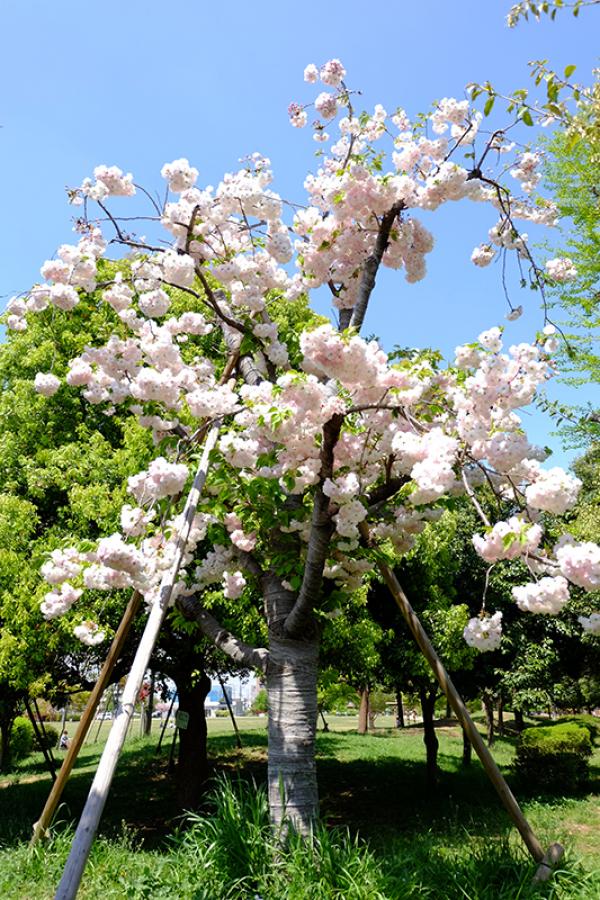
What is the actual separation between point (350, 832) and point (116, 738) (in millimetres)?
5969

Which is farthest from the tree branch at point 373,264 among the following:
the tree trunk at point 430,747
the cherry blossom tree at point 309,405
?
the tree trunk at point 430,747

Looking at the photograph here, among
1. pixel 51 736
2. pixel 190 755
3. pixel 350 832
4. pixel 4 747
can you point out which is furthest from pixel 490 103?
pixel 51 736

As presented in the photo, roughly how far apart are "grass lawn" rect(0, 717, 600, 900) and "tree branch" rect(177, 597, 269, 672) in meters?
0.86

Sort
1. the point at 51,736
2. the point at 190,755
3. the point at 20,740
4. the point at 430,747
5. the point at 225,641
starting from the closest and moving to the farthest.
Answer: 1. the point at 225,641
2. the point at 190,755
3. the point at 430,747
4. the point at 20,740
5. the point at 51,736

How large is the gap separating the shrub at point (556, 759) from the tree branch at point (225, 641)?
30.7 ft

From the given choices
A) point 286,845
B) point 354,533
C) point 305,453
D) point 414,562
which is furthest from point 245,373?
point 414,562

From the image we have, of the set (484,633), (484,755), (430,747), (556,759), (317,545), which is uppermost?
(317,545)

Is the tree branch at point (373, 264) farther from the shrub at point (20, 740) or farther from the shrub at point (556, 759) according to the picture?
the shrub at point (20, 740)

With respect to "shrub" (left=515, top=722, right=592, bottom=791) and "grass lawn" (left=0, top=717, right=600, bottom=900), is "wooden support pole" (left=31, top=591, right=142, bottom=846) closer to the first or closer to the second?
"grass lawn" (left=0, top=717, right=600, bottom=900)

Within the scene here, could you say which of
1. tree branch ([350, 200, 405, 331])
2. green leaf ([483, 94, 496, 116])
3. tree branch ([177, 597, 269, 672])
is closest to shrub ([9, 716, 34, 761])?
tree branch ([177, 597, 269, 672])

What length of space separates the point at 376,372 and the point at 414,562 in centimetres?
878

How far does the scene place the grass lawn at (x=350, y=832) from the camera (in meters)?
3.47

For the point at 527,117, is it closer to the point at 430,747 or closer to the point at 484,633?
the point at 484,633

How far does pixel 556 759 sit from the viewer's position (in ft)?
38.9
